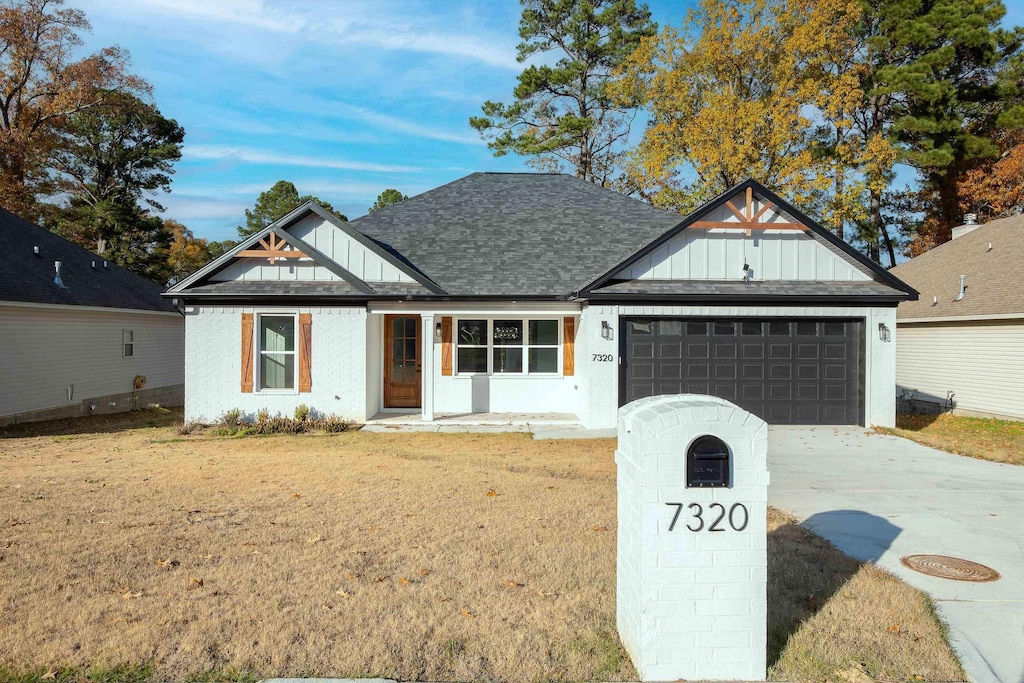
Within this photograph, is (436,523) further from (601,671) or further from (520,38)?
(520,38)

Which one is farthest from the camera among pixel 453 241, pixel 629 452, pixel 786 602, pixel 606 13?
pixel 606 13

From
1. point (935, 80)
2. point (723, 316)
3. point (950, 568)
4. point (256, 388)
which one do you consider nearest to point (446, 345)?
point (256, 388)

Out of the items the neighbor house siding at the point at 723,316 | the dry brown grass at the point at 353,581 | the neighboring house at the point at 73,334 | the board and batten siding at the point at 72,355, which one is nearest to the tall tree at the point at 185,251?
the neighboring house at the point at 73,334

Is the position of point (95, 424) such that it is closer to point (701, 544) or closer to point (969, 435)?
point (701, 544)

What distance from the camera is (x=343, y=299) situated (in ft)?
43.3

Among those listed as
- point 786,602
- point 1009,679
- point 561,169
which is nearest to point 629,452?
point 786,602

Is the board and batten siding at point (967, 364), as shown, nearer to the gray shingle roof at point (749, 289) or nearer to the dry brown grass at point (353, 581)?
the gray shingle roof at point (749, 289)

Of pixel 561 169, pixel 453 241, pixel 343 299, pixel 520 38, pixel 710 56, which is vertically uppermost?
pixel 520 38

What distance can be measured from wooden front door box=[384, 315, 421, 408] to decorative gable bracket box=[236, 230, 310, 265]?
286 centimetres

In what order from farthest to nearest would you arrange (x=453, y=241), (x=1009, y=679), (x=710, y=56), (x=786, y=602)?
(x=710, y=56)
(x=453, y=241)
(x=786, y=602)
(x=1009, y=679)

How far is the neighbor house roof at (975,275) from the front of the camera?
1566cm

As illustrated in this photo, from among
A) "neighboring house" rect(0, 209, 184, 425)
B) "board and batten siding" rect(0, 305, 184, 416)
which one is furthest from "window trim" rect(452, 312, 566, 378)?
"board and batten siding" rect(0, 305, 184, 416)

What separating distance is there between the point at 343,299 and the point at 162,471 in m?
5.26

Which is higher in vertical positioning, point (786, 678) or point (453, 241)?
point (453, 241)
